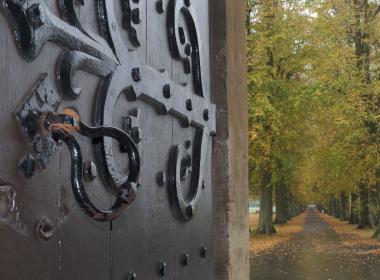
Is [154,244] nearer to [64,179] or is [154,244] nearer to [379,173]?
[64,179]

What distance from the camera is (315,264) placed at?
650 inches

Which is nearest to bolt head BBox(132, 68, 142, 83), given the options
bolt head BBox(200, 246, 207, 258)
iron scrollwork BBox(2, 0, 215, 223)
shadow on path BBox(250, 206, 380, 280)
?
iron scrollwork BBox(2, 0, 215, 223)

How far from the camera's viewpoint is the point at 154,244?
7.20 ft

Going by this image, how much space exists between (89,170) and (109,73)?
311mm

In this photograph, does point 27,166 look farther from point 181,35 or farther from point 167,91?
point 181,35

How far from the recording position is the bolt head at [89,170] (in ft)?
5.45

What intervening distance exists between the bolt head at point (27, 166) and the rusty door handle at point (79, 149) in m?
0.08

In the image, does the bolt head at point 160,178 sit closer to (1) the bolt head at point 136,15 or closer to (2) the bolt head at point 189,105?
(2) the bolt head at point 189,105

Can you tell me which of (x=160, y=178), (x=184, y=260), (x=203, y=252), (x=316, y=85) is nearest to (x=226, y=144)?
(x=203, y=252)

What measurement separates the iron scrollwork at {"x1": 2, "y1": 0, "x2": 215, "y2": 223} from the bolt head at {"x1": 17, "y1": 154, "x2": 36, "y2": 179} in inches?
1.5

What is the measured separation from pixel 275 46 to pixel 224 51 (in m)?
22.6

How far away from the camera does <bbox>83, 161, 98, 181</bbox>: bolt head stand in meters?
1.66

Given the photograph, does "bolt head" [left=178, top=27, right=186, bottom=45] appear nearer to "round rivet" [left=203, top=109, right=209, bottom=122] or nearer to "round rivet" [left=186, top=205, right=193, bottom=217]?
"round rivet" [left=203, top=109, right=209, bottom=122]

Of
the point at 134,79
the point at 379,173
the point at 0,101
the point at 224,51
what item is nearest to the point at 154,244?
the point at 134,79
